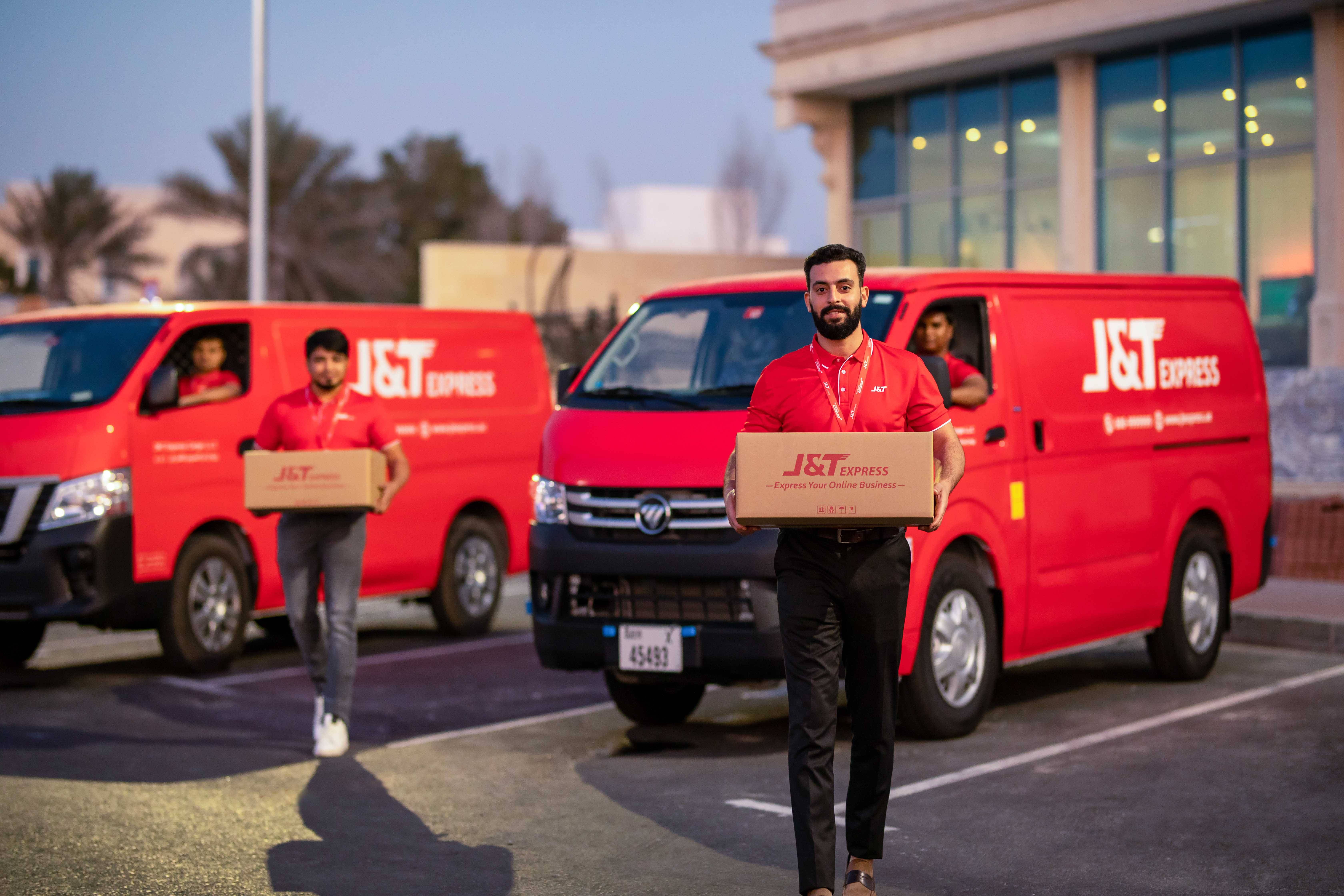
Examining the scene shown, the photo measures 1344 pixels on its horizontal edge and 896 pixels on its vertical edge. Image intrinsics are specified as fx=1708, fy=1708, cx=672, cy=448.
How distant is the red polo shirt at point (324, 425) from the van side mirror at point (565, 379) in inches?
35.0

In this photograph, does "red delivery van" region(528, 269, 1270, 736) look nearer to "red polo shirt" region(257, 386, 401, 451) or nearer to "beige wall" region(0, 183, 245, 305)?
"red polo shirt" region(257, 386, 401, 451)

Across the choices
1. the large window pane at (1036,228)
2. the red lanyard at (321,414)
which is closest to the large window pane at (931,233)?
the large window pane at (1036,228)

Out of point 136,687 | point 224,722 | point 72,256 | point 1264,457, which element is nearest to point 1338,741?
point 1264,457

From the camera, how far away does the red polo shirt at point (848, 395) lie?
5133mm

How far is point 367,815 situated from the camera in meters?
6.77

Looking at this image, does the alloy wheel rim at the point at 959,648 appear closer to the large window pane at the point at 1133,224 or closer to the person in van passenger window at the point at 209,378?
the person in van passenger window at the point at 209,378

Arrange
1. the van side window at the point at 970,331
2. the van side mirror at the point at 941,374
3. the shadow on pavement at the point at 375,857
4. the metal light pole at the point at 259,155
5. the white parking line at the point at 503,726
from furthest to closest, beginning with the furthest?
the metal light pole at the point at 259,155
the white parking line at the point at 503,726
the van side window at the point at 970,331
the van side mirror at the point at 941,374
the shadow on pavement at the point at 375,857

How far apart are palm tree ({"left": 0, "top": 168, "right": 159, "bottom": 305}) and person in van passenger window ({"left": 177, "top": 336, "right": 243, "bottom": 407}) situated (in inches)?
1545

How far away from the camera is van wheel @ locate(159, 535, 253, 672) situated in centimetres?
1055

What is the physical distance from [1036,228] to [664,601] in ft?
64.0

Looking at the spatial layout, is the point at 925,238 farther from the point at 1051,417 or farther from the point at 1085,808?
the point at 1085,808

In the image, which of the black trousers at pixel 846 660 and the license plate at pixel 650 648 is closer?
the black trousers at pixel 846 660

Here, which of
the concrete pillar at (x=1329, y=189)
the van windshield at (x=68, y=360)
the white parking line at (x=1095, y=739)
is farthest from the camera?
the concrete pillar at (x=1329, y=189)

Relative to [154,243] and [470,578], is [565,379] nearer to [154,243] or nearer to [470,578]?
[470,578]
